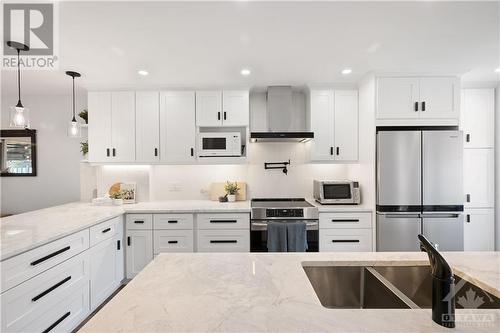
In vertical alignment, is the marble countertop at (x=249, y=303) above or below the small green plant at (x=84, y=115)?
below

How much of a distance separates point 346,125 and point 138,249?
9.86ft

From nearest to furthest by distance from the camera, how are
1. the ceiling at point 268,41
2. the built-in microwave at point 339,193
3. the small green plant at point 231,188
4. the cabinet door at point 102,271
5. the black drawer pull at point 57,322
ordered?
1. the ceiling at point 268,41
2. the black drawer pull at point 57,322
3. the cabinet door at point 102,271
4. the built-in microwave at point 339,193
5. the small green plant at point 231,188

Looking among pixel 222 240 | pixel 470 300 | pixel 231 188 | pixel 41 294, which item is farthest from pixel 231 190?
pixel 470 300

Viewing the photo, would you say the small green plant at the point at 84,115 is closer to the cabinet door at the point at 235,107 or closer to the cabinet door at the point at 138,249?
the cabinet door at the point at 138,249

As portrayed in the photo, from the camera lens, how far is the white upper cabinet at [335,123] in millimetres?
3162

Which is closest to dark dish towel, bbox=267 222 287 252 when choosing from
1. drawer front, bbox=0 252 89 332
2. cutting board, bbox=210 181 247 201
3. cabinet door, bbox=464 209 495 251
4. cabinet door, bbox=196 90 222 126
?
cutting board, bbox=210 181 247 201

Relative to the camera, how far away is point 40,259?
169 centimetres

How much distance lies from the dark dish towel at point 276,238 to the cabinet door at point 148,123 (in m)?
1.76

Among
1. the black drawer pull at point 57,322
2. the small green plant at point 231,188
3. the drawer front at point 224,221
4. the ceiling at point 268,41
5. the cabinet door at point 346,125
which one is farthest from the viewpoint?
the small green plant at point 231,188

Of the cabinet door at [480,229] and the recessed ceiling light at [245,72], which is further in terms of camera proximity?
the cabinet door at [480,229]

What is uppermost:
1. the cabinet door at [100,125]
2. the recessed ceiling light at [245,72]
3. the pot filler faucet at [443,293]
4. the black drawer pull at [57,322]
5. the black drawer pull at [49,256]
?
the recessed ceiling light at [245,72]

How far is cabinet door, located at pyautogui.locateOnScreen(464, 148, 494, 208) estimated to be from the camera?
3057 millimetres

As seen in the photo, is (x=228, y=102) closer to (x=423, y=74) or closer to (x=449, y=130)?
(x=423, y=74)

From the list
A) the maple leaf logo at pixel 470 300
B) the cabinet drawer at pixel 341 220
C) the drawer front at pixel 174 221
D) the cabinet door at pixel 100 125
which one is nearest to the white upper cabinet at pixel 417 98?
the cabinet drawer at pixel 341 220
